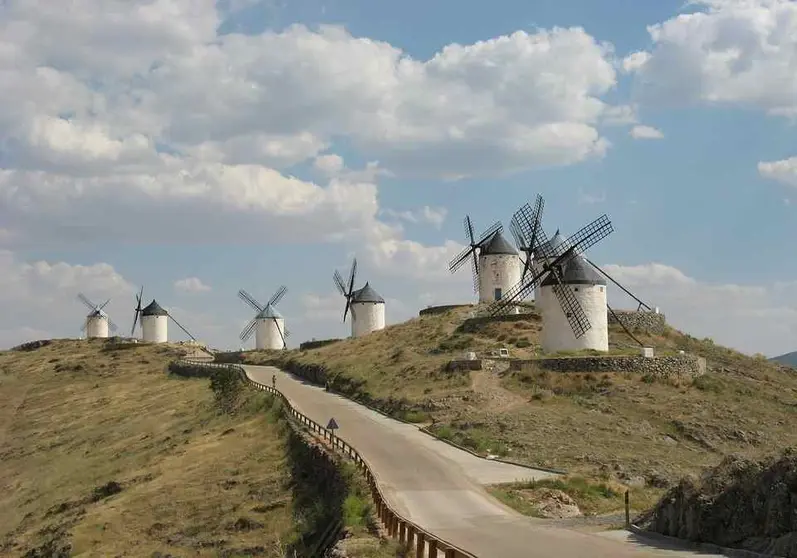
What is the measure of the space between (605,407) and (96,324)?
107080mm

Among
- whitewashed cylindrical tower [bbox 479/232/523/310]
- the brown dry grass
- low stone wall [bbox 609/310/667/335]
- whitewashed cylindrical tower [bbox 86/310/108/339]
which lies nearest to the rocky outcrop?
the brown dry grass

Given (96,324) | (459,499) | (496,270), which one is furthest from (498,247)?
(96,324)

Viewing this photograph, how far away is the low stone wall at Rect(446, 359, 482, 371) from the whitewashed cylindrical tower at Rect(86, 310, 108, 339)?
96.5 meters

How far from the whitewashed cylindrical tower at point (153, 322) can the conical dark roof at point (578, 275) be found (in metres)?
73.1

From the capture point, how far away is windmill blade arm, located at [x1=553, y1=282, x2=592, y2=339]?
1991 inches

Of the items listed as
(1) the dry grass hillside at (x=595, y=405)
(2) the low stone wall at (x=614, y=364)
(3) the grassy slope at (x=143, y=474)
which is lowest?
(3) the grassy slope at (x=143, y=474)

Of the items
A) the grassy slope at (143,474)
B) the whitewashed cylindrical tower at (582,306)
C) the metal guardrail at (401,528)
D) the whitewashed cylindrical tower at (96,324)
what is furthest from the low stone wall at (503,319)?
the whitewashed cylindrical tower at (96,324)

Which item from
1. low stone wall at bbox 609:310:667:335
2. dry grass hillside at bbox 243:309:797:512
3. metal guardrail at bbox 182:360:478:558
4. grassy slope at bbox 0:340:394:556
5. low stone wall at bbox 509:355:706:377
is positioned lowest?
grassy slope at bbox 0:340:394:556

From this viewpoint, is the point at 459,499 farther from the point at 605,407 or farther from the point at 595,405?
the point at 595,405

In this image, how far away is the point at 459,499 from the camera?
23266 millimetres

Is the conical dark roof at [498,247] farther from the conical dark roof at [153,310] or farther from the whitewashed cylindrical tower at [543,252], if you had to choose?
the conical dark roof at [153,310]

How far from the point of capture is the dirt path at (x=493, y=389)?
135 feet

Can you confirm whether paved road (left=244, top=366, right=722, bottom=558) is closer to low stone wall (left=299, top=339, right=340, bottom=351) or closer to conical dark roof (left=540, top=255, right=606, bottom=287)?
conical dark roof (left=540, top=255, right=606, bottom=287)

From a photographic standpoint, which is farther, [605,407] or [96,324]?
[96,324]
